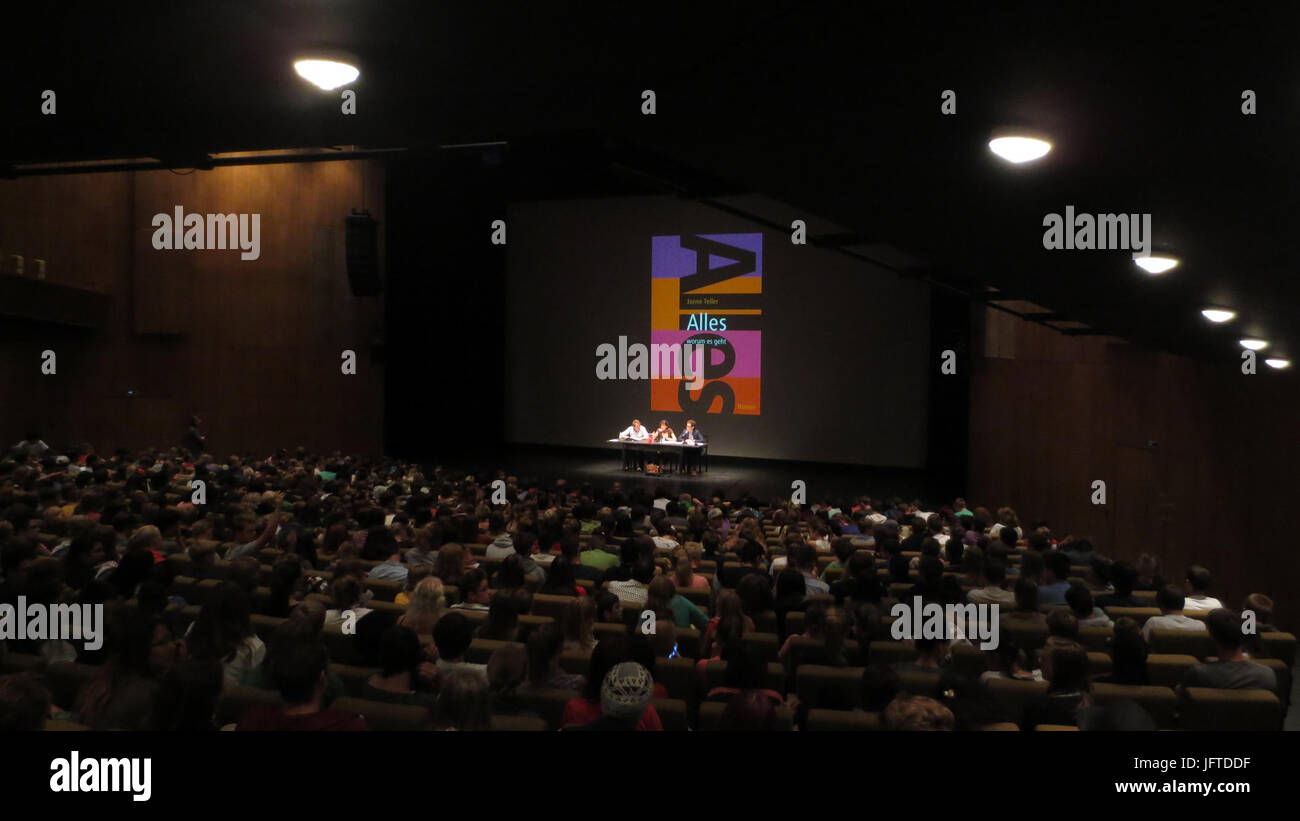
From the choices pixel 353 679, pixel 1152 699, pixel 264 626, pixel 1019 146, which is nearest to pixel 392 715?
pixel 353 679

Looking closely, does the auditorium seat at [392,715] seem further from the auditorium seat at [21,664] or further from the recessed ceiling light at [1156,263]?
the recessed ceiling light at [1156,263]

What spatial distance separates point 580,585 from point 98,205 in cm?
1318

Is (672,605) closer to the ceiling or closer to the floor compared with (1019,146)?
closer to the floor

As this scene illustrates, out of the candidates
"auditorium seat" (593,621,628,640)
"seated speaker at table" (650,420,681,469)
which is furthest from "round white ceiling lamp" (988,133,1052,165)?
"seated speaker at table" (650,420,681,469)

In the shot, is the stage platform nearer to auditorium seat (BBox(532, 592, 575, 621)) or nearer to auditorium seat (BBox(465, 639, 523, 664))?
auditorium seat (BBox(532, 592, 575, 621))

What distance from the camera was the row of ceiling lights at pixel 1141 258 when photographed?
3.39m

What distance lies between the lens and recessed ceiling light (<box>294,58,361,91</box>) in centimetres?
359

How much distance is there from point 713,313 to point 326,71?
44.8 ft

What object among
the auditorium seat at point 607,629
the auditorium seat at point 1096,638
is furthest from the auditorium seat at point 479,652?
the auditorium seat at point 1096,638

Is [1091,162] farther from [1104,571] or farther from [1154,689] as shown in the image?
[1104,571]

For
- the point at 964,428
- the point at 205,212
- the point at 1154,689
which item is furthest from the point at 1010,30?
the point at 205,212

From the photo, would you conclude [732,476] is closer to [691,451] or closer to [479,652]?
[691,451]

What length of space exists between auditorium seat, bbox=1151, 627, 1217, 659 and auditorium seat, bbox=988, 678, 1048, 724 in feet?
5.21

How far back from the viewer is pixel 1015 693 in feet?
11.5
